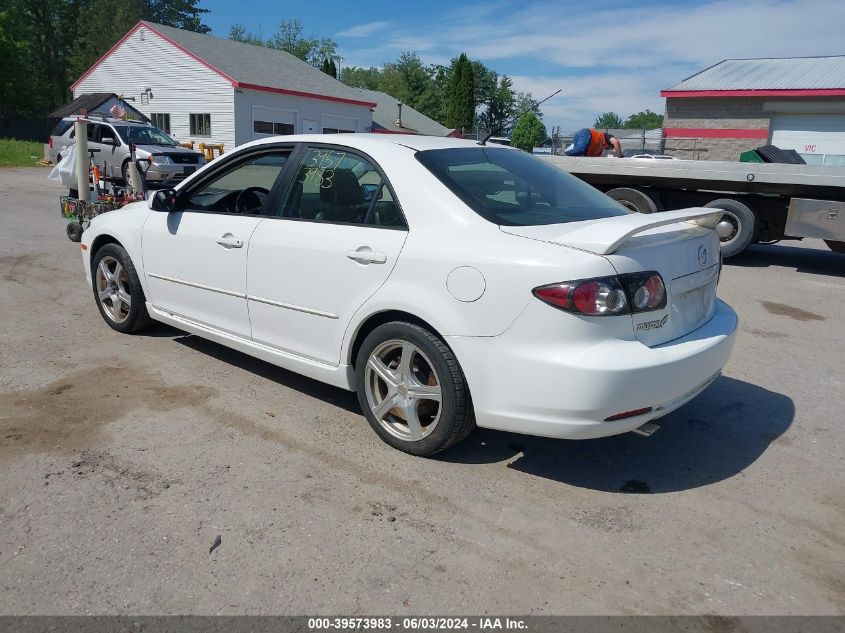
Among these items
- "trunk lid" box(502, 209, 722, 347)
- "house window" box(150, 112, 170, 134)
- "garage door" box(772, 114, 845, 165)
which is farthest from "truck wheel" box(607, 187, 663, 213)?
"house window" box(150, 112, 170, 134)

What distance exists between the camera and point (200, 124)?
3275cm

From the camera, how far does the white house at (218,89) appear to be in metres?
31.4

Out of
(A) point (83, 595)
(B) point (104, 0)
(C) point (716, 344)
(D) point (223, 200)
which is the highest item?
(B) point (104, 0)

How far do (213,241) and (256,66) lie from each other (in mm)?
32504

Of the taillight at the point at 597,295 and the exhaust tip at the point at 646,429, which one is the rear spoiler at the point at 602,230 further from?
the exhaust tip at the point at 646,429

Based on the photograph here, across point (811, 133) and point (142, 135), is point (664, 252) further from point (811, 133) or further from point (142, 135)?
point (811, 133)

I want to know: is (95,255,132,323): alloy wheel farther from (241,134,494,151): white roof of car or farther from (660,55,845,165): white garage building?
(660,55,845,165): white garage building

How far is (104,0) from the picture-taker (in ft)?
189

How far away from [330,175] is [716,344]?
232 cm

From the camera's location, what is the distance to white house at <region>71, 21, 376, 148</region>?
31391 millimetres

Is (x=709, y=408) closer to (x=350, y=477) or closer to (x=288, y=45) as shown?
(x=350, y=477)

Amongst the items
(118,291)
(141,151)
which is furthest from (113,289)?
(141,151)

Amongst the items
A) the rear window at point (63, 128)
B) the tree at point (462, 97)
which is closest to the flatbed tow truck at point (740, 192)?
the rear window at point (63, 128)

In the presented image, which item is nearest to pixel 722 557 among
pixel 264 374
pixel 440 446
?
pixel 440 446
